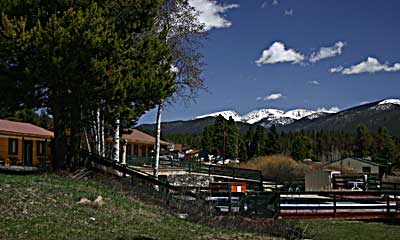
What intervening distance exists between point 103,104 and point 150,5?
420cm

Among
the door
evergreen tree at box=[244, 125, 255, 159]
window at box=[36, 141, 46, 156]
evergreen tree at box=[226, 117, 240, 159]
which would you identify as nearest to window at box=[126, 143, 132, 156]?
window at box=[36, 141, 46, 156]

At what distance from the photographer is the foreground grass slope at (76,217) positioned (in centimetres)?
1229

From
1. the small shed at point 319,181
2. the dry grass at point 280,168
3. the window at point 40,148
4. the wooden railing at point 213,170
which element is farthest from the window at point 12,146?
the dry grass at point 280,168

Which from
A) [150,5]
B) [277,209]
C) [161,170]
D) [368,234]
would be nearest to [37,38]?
[150,5]

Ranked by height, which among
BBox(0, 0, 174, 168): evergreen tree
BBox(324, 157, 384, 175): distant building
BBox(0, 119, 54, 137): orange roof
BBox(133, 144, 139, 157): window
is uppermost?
BBox(0, 0, 174, 168): evergreen tree

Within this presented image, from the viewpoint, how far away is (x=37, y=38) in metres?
17.6

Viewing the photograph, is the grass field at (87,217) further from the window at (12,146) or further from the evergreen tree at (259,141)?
the evergreen tree at (259,141)

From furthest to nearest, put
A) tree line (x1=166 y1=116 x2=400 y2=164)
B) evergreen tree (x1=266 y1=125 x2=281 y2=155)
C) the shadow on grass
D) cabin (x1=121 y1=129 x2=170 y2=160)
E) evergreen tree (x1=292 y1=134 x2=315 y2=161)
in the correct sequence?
evergreen tree (x1=292 y1=134 x2=315 y2=161), tree line (x1=166 y1=116 x2=400 y2=164), evergreen tree (x1=266 y1=125 x2=281 y2=155), cabin (x1=121 y1=129 x2=170 y2=160), the shadow on grass

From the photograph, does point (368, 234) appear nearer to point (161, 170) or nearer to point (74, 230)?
point (74, 230)

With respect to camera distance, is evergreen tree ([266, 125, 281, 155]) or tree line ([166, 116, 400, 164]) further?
tree line ([166, 116, 400, 164])

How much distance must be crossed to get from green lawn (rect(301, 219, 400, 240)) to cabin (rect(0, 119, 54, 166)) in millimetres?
21192

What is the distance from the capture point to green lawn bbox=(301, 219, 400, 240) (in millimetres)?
17375

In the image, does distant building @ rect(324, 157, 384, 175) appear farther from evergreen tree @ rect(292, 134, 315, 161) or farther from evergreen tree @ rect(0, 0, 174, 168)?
evergreen tree @ rect(0, 0, 174, 168)

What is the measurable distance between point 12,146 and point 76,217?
94.8 ft
